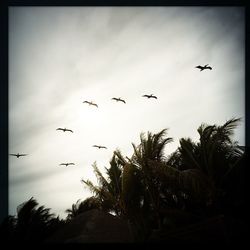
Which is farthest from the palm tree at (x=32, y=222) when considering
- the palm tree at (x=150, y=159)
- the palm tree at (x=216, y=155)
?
the palm tree at (x=216, y=155)

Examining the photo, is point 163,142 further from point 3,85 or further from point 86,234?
point 3,85

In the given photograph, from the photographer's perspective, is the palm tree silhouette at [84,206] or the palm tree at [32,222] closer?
the palm tree at [32,222]

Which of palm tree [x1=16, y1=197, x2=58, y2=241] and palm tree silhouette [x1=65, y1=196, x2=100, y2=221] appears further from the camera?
palm tree silhouette [x1=65, y1=196, x2=100, y2=221]

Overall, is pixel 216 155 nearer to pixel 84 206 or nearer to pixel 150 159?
pixel 150 159

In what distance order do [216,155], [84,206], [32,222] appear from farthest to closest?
[84,206], [32,222], [216,155]

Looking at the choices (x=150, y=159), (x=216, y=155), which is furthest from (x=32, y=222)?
(x=216, y=155)

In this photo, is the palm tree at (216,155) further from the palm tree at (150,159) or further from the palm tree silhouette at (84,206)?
the palm tree silhouette at (84,206)

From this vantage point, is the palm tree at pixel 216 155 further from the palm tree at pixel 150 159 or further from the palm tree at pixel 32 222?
the palm tree at pixel 32 222

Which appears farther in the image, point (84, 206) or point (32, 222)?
point (84, 206)

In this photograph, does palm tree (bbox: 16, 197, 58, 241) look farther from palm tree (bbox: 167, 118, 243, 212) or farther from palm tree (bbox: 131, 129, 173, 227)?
palm tree (bbox: 167, 118, 243, 212)

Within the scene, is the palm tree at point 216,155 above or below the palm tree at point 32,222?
above

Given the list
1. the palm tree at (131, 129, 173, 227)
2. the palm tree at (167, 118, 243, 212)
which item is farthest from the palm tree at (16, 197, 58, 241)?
the palm tree at (167, 118, 243, 212)

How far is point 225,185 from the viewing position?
26.8 ft
